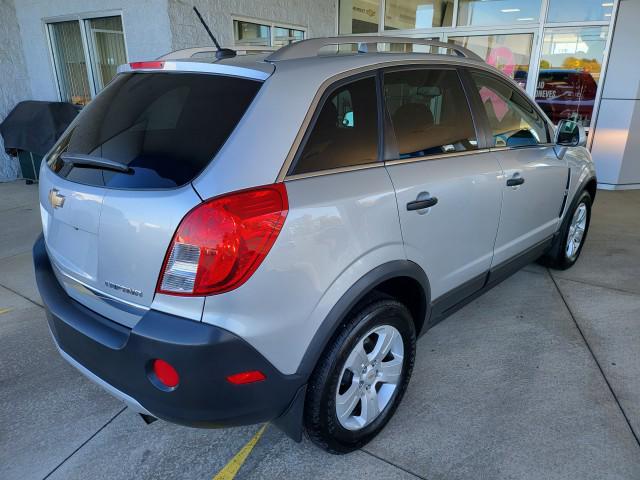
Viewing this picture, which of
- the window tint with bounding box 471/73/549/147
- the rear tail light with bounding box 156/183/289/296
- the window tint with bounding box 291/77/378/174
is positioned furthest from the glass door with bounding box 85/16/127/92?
the rear tail light with bounding box 156/183/289/296

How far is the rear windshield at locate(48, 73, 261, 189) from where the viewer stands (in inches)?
64.0

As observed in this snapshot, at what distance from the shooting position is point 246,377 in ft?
5.24

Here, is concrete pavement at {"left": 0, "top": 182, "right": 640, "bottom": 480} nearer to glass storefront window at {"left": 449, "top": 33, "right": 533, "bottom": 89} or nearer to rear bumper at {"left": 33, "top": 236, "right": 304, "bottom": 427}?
rear bumper at {"left": 33, "top": 236, "right": 304, "bottom": 427}

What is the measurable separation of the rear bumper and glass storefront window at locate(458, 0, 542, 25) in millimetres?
8102

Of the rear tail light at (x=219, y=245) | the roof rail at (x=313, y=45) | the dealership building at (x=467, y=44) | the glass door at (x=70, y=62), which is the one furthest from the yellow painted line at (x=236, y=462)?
the glass door at (x=70, y=62)

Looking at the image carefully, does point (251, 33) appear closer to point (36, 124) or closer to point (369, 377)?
point (36, 124)

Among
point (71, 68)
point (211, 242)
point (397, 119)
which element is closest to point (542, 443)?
point (397, 119)

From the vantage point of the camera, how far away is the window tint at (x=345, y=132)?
177 cm

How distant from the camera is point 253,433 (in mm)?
2242

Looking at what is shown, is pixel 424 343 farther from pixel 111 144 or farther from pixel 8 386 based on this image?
pixel 8 386

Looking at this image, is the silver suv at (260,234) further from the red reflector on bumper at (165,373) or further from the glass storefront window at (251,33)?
the glass storefront window at (251,33)

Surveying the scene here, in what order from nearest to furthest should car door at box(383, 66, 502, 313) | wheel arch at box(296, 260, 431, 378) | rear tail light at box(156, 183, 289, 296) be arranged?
rear tail light at box(156, 183, 289, 296), wheel arch at box(296, 260, 431, 378), car door at box(383, 66, 502, 313)

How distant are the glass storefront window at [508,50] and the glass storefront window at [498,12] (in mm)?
240

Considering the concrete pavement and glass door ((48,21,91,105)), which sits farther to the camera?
glass door ((48,21,91,105))
